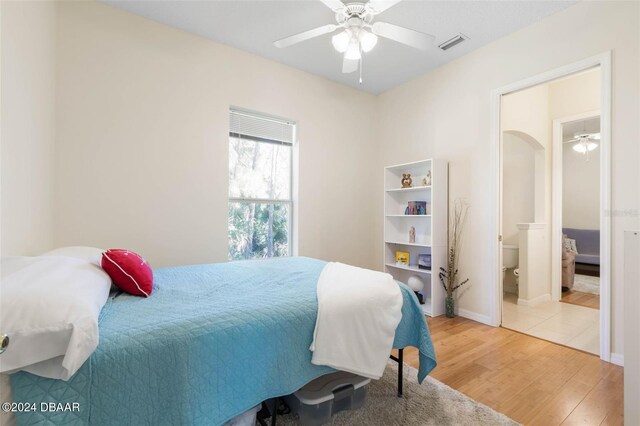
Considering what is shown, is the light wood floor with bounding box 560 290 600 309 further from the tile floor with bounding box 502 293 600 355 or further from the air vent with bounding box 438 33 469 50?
the air vent with bounding box 438 33 469 50

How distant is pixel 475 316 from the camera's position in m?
3.12

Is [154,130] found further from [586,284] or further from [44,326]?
[586,284]

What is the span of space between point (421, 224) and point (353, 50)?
2.33 m

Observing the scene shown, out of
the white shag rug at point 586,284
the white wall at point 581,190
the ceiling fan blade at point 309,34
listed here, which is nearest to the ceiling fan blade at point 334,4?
the ceiling fan blade at point 309,34

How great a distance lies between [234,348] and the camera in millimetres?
1154

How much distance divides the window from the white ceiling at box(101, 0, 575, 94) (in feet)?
2.56

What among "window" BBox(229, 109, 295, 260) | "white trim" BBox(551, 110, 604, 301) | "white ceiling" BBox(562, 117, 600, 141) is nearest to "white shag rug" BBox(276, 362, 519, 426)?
"window" BBox(229, 109, 295, 260)

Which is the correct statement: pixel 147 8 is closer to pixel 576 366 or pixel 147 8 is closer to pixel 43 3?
pixel 43 3

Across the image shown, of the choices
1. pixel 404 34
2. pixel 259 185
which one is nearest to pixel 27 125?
pixel 259 185

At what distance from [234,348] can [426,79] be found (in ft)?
12.4

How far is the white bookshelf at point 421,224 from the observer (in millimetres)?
3275

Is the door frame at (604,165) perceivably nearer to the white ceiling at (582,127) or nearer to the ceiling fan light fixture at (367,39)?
the ceiling fan light fixture at (367,39)

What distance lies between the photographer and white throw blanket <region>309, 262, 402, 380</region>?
4.48 ft

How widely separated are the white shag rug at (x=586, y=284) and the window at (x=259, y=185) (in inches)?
180
